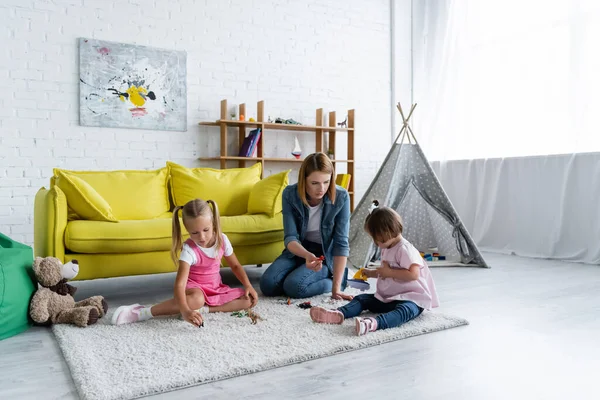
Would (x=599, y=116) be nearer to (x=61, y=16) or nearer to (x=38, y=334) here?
(x=38, y=334)

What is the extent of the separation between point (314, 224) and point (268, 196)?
56 centimetres

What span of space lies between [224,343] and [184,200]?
5.24 feet

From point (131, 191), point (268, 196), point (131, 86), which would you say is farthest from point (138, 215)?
point (131, 86)

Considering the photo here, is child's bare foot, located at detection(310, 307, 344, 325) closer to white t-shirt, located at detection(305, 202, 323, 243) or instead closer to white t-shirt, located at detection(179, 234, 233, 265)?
white t-shirt, located at detection(179, 234, 233, 265)

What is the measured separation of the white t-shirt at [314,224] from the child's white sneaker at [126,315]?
96cm

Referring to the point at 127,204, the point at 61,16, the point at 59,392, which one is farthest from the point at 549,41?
the point at 59,392

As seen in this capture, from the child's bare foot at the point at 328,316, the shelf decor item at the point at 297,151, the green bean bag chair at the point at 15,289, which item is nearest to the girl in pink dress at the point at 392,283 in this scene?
the child's bare foot at the point at 328,316

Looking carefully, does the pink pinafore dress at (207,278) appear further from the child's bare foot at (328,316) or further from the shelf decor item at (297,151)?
the shelf decor item at (297,151)

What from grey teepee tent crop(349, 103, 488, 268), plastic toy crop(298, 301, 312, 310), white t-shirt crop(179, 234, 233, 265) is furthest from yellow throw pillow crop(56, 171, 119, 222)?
grey teepee tent crop(349, 103, 488, 268)

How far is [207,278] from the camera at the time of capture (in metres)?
2.34

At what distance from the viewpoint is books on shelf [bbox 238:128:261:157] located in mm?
4789

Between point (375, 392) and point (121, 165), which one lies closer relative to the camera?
point (375, 392)

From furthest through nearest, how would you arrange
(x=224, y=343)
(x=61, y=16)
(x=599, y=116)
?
1. (x=61, y=16)
2. (x=599, y=116)
3. (x=224, y=343)

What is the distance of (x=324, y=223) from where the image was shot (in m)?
2.65
